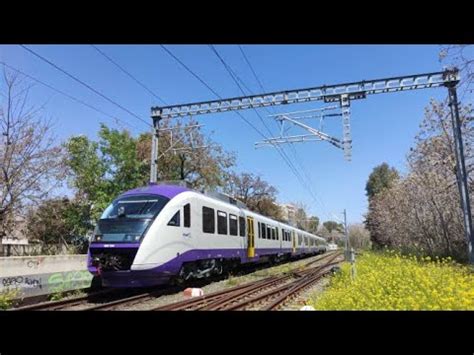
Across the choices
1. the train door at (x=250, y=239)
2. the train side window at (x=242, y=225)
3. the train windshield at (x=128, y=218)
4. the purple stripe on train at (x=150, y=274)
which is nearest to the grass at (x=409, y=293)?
the purple stripe on train at (x=150, y=274)

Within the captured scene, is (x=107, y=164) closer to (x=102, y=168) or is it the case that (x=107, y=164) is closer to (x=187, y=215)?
(x=102, y=168)

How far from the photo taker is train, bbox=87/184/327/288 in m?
8.86

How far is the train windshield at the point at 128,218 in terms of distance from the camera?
9.03m

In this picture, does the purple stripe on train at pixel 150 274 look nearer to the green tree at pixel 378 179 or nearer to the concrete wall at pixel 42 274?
the concrete wall at pixel 42 274

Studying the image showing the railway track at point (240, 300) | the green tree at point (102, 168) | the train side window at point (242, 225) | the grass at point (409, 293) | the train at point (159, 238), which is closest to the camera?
the grass at point (409, 293)

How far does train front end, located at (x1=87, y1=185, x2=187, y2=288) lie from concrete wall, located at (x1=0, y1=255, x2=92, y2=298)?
1.50m

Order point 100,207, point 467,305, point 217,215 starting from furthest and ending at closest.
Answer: point 100,207, point 217,215, point 467,305

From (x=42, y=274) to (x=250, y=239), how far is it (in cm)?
866

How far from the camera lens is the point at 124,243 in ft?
29.1

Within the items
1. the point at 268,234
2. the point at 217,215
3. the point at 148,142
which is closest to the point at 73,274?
the point at 217,215

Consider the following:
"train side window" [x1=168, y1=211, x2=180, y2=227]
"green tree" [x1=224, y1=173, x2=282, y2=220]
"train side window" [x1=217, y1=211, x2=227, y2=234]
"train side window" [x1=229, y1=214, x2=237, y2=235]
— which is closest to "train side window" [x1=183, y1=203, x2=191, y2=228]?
"train side window" [x1=168, y1=211, x2=180, y2=227]
